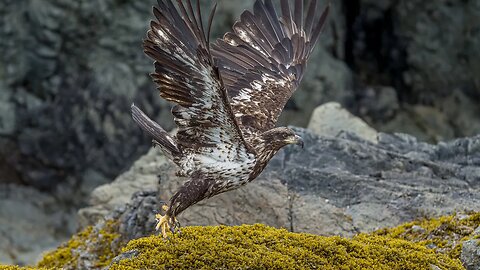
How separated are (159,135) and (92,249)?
2.46m

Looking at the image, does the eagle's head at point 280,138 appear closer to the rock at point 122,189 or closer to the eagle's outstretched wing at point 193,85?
the eagle's outstretched wing at point 193,85

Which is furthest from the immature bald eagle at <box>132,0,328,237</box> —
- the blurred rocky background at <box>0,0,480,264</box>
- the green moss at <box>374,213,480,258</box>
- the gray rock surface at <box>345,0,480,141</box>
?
the gray rock surface at <box>345,0,480,141</box>

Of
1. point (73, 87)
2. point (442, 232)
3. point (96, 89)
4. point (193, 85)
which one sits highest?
point (73, 87)

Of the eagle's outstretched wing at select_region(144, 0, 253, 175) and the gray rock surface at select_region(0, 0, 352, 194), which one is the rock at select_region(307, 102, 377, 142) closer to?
the gray rock surface at select_region(0, 0, 352, 194)

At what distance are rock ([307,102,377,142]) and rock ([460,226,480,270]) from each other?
219 inches

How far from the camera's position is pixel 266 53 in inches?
414

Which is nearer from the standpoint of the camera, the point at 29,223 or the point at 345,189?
the point at 345,189

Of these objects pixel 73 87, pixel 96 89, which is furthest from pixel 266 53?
pixel 73 87

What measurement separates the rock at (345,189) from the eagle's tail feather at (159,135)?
142 centimetres

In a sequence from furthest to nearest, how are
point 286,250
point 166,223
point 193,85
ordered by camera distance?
point 166,223, point 286,250, point 193,85

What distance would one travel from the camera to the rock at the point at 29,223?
59.1ft

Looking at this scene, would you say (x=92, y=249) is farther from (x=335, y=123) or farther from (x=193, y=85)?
(x=335, y=123)

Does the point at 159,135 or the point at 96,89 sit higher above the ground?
the point at 96,89

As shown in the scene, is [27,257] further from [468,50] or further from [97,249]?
[468,50]
